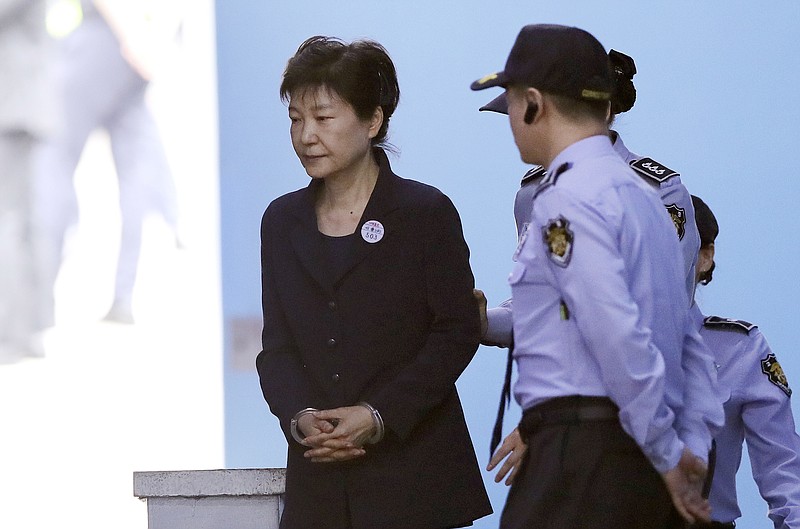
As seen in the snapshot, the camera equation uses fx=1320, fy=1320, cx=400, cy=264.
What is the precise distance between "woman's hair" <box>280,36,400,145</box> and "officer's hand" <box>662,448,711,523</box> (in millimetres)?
891

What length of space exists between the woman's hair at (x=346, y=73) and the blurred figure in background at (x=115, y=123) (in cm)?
197

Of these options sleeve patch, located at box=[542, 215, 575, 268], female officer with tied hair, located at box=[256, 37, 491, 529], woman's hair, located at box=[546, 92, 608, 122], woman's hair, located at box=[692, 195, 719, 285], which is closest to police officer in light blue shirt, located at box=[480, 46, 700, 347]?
female officer with tied hair, located at box=[256, 37, 491, 529]

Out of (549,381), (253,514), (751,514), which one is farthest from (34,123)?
(549,381)

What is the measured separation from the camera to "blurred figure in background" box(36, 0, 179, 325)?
4246 mm

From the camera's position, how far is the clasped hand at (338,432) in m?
2.15

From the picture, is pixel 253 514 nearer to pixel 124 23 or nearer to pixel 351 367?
pixel 351 367

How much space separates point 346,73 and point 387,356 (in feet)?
1.65

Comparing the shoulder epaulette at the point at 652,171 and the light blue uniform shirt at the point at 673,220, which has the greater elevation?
the shoulder epaulette at the point at 652,171

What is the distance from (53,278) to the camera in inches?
167

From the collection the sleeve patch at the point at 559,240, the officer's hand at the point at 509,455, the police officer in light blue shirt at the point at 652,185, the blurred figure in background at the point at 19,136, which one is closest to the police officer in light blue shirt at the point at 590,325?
the sleeve patch at the point at 559,240

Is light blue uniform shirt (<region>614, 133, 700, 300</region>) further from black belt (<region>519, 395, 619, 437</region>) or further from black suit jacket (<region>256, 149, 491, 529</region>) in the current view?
black belt (<region>519, 395, 619, 437</region>)

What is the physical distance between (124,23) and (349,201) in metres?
2.23

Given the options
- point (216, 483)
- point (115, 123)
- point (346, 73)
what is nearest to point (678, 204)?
point (346, 73)

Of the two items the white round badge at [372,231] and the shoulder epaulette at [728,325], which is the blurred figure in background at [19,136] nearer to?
the white round badge at [372,231]
